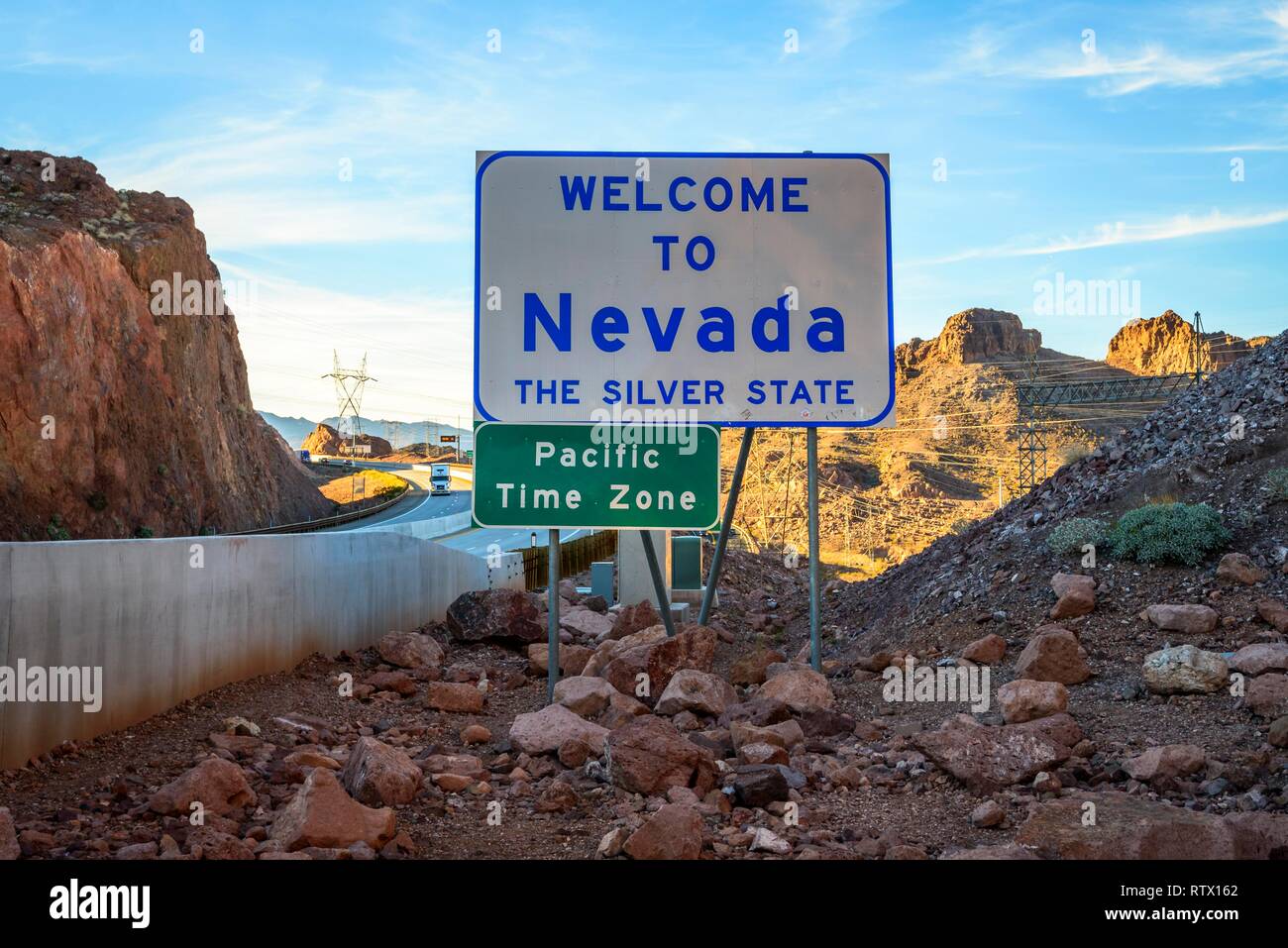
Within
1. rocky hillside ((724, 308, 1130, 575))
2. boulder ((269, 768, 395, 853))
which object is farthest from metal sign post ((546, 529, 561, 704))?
rocky hillside ((724, 308, 1130, 575))

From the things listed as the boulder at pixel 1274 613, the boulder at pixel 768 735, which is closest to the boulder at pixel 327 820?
the boulder at pixel 768 735

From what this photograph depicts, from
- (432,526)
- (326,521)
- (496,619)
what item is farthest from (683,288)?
(326,521)

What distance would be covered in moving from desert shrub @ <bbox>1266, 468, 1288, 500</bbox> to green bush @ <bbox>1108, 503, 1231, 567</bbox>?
0.60 metres

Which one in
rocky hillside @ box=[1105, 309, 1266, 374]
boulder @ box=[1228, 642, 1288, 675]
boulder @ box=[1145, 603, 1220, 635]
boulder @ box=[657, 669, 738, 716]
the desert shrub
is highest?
rocky hillside @ box=[1105, 309, 1266, 374]

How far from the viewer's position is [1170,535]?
8375mm

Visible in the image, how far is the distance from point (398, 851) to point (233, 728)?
2.47m

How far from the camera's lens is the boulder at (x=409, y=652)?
8.81 meters

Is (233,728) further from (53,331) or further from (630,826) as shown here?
(53,331)

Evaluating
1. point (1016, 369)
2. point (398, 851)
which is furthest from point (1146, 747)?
point (1016, 369)

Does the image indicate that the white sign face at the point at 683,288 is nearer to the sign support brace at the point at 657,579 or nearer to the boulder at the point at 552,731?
the sign support brace at the point at 657,579

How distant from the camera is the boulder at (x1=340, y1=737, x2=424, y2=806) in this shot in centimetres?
485

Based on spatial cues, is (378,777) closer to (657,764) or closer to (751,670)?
(657,764)

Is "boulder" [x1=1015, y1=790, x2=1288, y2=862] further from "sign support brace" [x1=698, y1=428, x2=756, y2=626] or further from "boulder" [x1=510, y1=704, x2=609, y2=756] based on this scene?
"sign support brace" [x1=698, y1=428, x2=756, y2=626]

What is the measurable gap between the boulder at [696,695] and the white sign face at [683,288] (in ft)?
6.03
